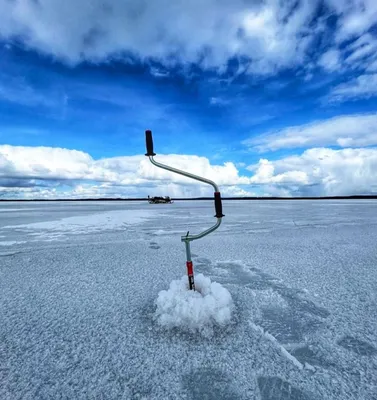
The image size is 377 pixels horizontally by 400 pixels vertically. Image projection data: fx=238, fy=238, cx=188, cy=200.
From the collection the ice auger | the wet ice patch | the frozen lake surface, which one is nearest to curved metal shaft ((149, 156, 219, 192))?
the ice auger

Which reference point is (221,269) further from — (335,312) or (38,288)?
(38,288)

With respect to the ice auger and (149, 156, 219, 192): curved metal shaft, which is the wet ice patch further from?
(149, 156, 219, 192): curved metal shaft

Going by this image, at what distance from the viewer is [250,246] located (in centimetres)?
469

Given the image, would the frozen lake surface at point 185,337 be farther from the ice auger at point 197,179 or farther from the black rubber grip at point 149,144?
the black rubber grip at point 149,144

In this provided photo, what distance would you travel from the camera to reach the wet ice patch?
1.74m

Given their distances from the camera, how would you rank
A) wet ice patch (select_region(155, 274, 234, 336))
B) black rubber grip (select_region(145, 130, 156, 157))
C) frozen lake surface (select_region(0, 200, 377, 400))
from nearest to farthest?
frozen lake surface (select_region(0, 200, 377, 400)) → wet ice patch (select_region(155, 274, 234, 336)) → black rubber grip (select_region(145, 130, 156, 157))

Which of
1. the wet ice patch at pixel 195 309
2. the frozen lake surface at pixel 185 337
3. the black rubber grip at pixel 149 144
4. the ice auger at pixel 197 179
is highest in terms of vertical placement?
the black rubber grip at pixel 149 144

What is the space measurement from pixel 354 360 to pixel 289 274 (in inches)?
63.0

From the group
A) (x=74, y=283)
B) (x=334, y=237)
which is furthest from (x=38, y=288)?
(x=334, y=237)

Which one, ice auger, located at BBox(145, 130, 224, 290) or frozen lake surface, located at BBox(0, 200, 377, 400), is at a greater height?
ice auger, located at BBox(145, 130, 224, 290)

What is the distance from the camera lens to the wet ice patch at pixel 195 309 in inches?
68.4

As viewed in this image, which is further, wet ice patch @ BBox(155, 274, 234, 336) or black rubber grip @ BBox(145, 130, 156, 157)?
black rubber grip @ BBox(145, 130, 156, 157)

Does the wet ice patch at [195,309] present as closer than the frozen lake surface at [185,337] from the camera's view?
No

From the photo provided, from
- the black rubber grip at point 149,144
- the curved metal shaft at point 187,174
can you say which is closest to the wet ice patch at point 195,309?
the curved metal shaft at point 187,174
